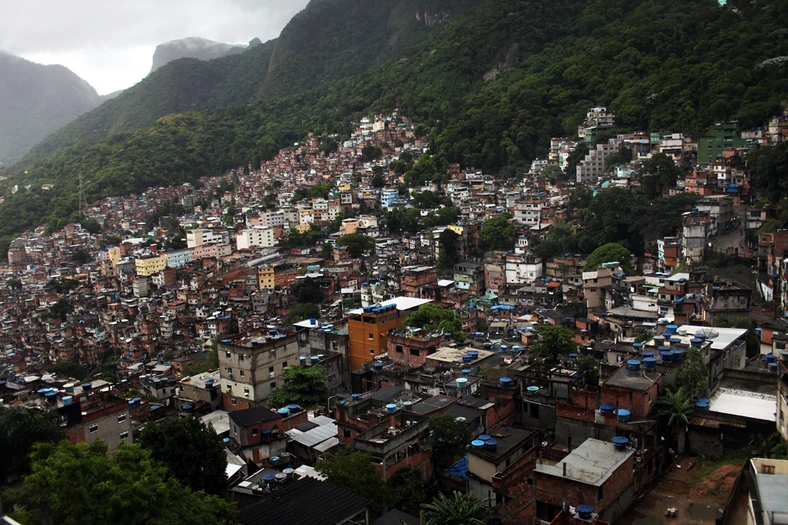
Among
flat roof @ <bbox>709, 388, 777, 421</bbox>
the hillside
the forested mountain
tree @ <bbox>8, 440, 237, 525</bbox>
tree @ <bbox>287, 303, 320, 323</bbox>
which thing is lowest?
tree @ <bbox>287, 303, 320, 323</bbox>

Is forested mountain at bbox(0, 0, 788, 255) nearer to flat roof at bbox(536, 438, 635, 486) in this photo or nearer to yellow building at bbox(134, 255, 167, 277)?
yellow building at bbox(134, 255, 167, 277)

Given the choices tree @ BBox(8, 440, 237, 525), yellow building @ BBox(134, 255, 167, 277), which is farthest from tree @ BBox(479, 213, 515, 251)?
tree @ BBox(8, 440, 237, 525)

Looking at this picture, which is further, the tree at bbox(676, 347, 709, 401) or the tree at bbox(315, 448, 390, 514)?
the tree at bbox(676, 347, 709, 401)

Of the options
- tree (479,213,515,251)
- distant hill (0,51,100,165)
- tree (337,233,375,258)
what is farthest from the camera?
distant hill (0,51,100,165)

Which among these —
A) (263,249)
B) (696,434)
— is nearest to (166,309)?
(263,249)

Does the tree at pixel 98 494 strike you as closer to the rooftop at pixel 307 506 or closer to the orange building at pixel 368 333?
the rooftop at pixel 307 506

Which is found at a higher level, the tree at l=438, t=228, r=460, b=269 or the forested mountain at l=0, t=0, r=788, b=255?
the forested mountain at l=0, t=0, r=788, b=255
